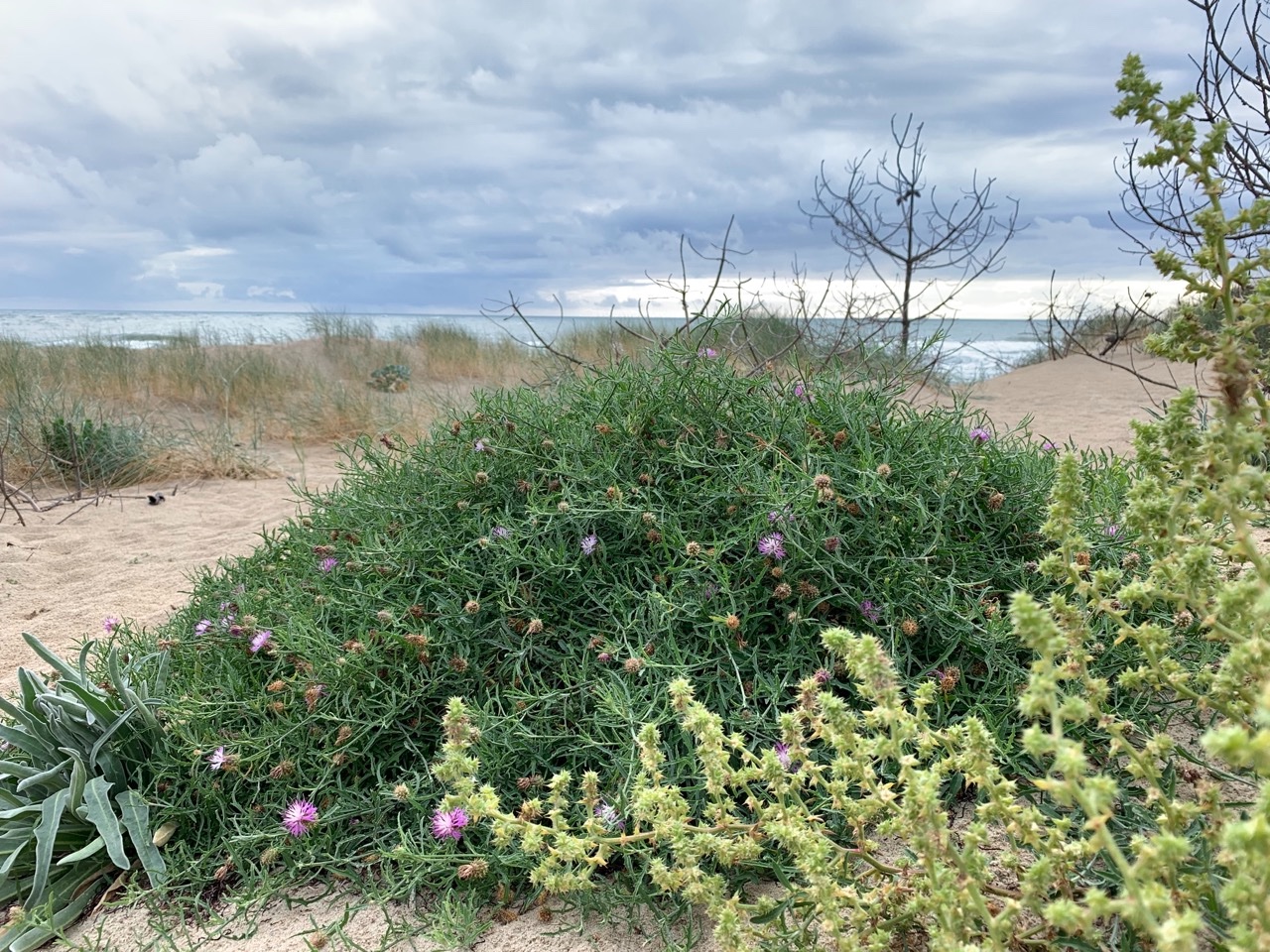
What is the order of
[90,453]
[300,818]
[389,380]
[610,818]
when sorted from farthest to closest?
[389,380], [90,453], [300,818], [610,818]

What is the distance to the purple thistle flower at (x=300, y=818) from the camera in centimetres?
210

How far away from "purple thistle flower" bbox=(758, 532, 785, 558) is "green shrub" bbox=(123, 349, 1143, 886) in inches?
0.4

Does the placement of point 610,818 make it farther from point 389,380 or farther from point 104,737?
point 389,380

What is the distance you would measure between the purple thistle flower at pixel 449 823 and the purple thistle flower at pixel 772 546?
2.97ft

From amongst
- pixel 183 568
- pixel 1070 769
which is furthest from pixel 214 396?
pixel 1070 769

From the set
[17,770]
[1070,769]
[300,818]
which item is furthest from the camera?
[17,770]

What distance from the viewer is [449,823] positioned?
191 centimetres

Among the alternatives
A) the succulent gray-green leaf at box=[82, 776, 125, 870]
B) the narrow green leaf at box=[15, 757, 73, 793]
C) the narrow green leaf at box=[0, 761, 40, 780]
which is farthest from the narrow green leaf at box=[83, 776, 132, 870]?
the narrow green leaf at box=[0, 761, 40, 780]

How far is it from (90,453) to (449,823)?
22.5 ft

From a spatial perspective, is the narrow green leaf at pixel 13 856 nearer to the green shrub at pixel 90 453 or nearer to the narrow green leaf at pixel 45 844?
the narrow green leaf at pixel 45 844

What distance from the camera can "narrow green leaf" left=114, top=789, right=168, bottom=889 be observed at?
2.16 metres

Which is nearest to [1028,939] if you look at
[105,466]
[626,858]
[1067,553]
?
[1067,553]

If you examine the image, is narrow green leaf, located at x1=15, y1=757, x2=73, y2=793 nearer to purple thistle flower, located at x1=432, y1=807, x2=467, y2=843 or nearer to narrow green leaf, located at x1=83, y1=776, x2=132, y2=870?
narrow green leaf, located at x1=83, y1=776, x2=132, y2=870

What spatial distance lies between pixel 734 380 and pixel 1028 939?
1.68 meters
